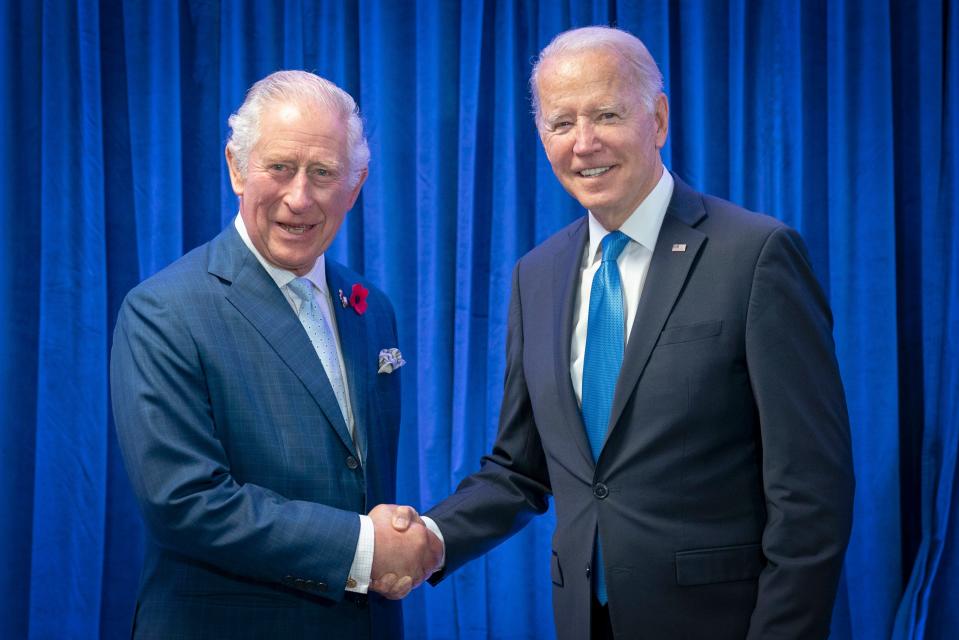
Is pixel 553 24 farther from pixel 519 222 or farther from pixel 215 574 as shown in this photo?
pixel 215 574

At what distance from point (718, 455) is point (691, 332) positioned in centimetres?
24

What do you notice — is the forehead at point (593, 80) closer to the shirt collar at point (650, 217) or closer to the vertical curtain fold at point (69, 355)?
the shirt collar at point (650, 217)

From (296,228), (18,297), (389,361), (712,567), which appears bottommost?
(712,567)

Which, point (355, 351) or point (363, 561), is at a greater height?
point (355, 351)

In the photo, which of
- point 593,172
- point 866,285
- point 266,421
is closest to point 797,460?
point 593,172

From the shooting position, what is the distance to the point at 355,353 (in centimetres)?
224

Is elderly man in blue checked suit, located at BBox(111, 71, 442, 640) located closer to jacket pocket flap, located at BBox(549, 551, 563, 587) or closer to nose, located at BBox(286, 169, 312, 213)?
nose, located at BBox(286, 169, 312, 213)

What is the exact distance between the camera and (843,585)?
136 inches

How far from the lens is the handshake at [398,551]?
2061 millimetres

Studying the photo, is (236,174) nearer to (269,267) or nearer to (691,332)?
(269,267)

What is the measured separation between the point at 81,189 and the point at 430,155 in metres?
1.35

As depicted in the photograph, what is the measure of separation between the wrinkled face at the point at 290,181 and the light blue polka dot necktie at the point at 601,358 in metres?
0.66

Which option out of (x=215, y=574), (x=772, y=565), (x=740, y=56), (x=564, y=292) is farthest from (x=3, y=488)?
(x=740, y=56)

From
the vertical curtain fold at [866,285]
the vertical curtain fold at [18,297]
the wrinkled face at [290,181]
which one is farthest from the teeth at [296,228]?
the vertical curtain fold at [866,285]
